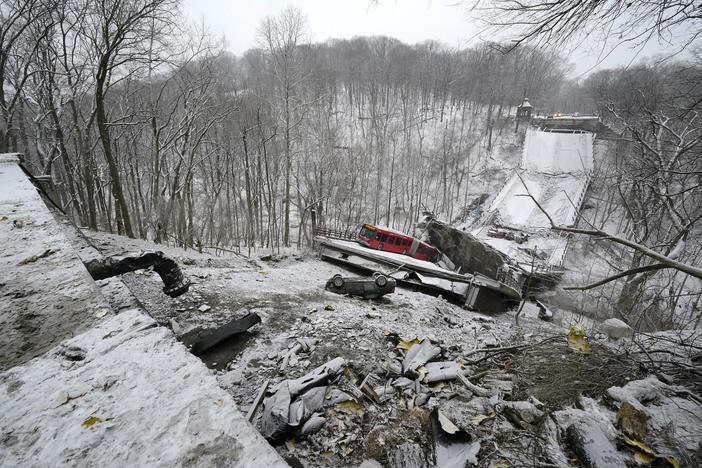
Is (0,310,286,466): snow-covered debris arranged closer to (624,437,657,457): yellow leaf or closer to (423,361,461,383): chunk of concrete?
(624,437,657,457): yellow leaf

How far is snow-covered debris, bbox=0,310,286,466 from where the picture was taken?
3.08 feet

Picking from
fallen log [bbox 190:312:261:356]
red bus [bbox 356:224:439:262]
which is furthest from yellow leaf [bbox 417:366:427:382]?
red bus [bbox 356:224:439:262]

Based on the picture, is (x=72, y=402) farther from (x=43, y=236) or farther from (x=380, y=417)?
(x=380, y=417)

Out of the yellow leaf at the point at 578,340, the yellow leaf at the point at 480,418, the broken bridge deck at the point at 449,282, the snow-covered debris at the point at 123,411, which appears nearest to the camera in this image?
the snow-covered debris at the point at 123,411

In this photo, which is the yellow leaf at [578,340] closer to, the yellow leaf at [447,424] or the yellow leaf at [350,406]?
the yellow leaf at [447,424]

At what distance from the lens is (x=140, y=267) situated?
3.30 m

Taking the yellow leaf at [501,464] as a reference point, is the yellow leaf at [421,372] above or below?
below

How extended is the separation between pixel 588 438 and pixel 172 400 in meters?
3.12

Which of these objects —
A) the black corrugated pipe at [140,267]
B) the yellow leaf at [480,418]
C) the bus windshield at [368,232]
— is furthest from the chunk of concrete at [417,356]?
the bus windshield at [368,232]

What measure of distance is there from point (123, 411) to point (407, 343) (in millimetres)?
4157

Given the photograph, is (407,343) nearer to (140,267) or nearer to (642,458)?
(642,458)

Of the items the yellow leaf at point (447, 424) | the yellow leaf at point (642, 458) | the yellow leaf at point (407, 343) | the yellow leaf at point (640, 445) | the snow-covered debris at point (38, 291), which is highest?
the snow-covered debris at point (38, 291)

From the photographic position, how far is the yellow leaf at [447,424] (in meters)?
2.63

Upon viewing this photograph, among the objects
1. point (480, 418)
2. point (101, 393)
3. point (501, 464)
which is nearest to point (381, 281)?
point (480, 418)
